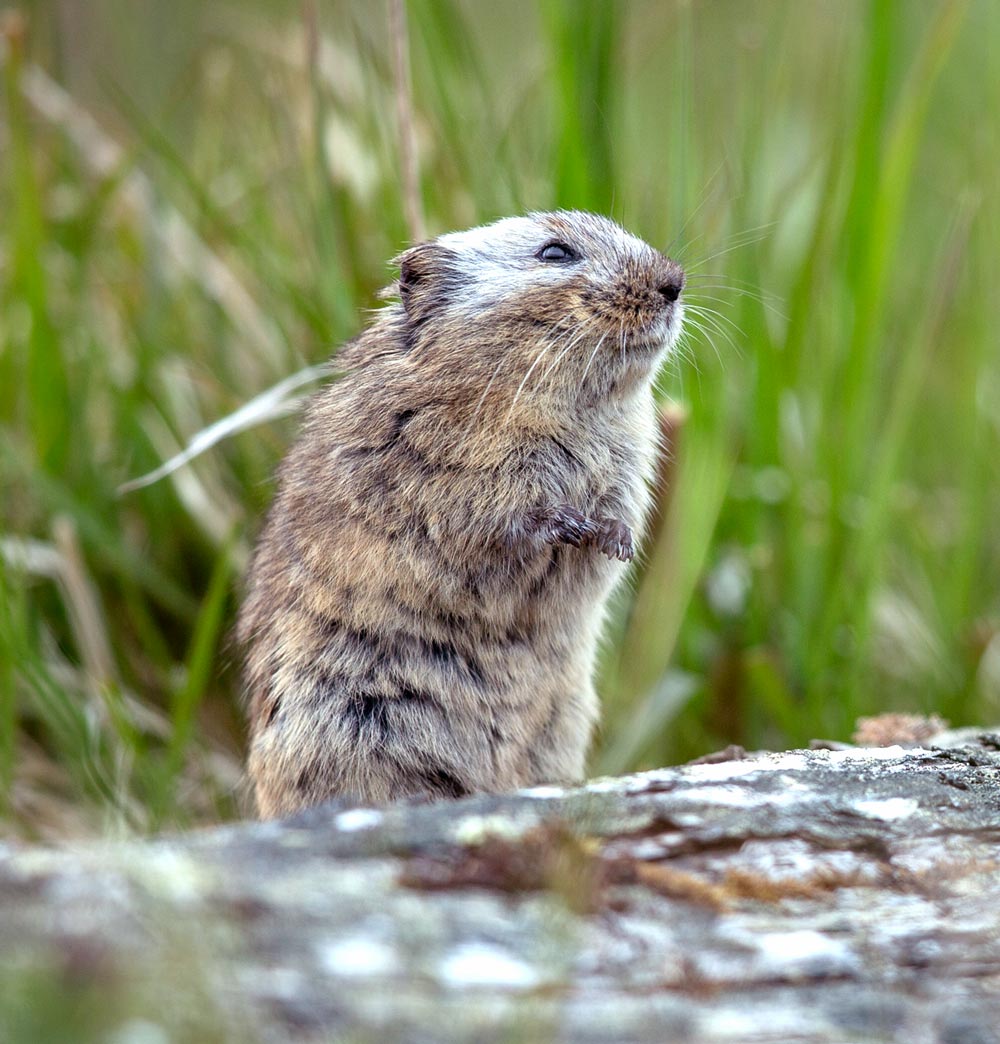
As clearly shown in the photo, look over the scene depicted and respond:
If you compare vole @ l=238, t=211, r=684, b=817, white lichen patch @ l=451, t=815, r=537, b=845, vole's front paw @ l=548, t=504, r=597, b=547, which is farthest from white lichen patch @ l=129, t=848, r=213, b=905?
vole's front paw @ l=548, t=504, r=597, b=547

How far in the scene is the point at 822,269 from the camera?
5.38 metres

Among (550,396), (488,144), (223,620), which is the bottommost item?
(223,620)

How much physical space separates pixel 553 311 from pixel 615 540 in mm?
738

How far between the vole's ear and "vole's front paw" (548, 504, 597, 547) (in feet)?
2.83

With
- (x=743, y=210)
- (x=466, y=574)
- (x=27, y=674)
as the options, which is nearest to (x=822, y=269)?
(x=743, y=210)

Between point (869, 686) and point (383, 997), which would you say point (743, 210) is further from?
point (383, 997)

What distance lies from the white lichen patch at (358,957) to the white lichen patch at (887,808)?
3.51ft

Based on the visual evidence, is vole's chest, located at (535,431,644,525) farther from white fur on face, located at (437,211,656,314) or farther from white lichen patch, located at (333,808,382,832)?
white lichen patch, located at (333,808,382,832)

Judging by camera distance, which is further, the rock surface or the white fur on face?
the white fur on face

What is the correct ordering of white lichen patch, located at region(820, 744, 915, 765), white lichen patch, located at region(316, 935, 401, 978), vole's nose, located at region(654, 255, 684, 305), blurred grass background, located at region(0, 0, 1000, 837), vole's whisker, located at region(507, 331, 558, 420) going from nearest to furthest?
white lichen patch, located at region(316, 935, 401, 978) < white lichen patch, located at region(820, 744, 915, 765) < vole's whisker, located at region(507, 331, 558, 420) < vole's nose, located at region(654, 255, 684, 305) < blurred grass background, located at region(0, 0, 1000, 837)

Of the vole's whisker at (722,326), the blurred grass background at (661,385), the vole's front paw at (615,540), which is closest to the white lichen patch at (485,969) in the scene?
the vole's front paw at (615,540)

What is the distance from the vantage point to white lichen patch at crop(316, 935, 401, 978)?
174 centimetres

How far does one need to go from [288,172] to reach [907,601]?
350 cm

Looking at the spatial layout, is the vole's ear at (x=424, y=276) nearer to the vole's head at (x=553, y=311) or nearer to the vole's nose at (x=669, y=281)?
the vole's head at (x=553, y=311)
